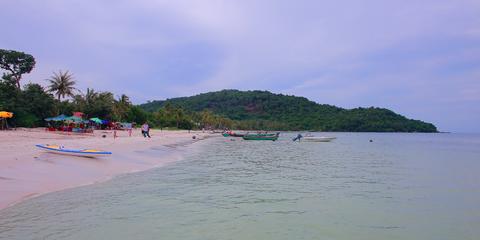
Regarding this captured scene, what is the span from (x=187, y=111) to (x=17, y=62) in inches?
3099

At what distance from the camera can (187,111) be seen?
14075 cm

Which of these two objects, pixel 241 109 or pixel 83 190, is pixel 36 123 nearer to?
pixel 83 190

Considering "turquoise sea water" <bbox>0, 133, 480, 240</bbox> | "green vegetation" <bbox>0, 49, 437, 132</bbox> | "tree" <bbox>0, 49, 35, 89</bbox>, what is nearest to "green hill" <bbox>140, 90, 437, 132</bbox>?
"green vegetation" <bbox>0, 49, 437, 132</bbox>

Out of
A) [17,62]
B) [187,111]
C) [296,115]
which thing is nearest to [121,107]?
[17,62]

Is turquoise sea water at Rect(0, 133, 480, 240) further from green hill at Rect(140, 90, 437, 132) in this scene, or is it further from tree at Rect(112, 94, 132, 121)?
green hill at Rect(140, 90, 437, 132)

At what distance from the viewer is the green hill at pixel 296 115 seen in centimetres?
17075

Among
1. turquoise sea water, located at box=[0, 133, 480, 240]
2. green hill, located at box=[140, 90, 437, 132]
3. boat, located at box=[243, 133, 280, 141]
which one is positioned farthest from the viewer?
green hill, located at box=[140, 90, 437, 132]

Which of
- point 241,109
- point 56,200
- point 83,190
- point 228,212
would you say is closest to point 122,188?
point 83,190

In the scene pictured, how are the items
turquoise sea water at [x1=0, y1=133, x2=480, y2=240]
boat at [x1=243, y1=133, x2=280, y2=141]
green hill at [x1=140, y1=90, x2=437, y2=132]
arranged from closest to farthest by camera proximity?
turquoise sea water at [x1=0, y1=133, x2=480, y2=240] < boat at [x1=243, y1=133, x2=280, y2=141] < green hill at [x1=140, y1=90, x2=437, y2=132]

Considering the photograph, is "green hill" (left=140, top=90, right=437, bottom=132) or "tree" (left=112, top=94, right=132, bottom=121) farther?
"green hill" (left=140, top=90, right=437, bottom=132)

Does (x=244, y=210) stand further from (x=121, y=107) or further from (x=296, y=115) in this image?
(x=296, y=115)

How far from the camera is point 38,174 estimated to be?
14.0 meters

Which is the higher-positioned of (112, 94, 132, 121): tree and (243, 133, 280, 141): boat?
(112, 94, 132, 121): tree

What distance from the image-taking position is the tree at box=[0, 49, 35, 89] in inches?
2472
